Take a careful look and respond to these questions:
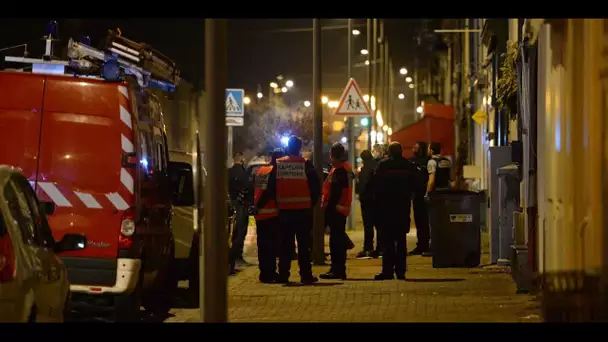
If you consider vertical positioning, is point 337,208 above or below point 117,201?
below

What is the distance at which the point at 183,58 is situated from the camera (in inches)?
1586

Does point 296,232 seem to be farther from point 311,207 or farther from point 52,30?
point 52,30

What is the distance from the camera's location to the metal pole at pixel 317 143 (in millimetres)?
16219

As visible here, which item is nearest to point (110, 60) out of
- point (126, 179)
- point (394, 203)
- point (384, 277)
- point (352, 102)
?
point (126, 179)

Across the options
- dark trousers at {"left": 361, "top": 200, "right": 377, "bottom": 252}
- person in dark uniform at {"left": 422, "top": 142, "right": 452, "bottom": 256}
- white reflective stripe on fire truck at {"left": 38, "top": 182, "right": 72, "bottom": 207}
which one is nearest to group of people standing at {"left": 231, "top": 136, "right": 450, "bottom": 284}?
person in dark uniform at {"left": 422, "top": 142, "right": 452, "bottom": 256}

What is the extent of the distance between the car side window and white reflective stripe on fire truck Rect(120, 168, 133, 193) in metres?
1.93

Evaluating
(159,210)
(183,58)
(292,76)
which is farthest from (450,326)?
(292,76)

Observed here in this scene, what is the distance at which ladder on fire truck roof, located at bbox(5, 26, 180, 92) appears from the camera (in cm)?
998

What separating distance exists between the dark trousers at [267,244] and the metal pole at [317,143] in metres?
1.91

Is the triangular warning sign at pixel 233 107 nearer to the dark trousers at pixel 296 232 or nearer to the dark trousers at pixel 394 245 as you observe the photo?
the dark trousers at pixel 296 232

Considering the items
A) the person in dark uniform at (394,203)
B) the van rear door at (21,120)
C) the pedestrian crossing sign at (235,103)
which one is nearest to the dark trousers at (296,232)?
the person in dark uniform at (394,203)

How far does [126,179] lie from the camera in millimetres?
9367

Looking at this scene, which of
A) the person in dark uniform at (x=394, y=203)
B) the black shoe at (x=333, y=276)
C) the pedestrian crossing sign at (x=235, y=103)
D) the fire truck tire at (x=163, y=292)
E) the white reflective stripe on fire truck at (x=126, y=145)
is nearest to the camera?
the white reflective stripe on fire truck at (x=126, y=145)

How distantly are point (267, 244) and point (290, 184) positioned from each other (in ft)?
2.95
